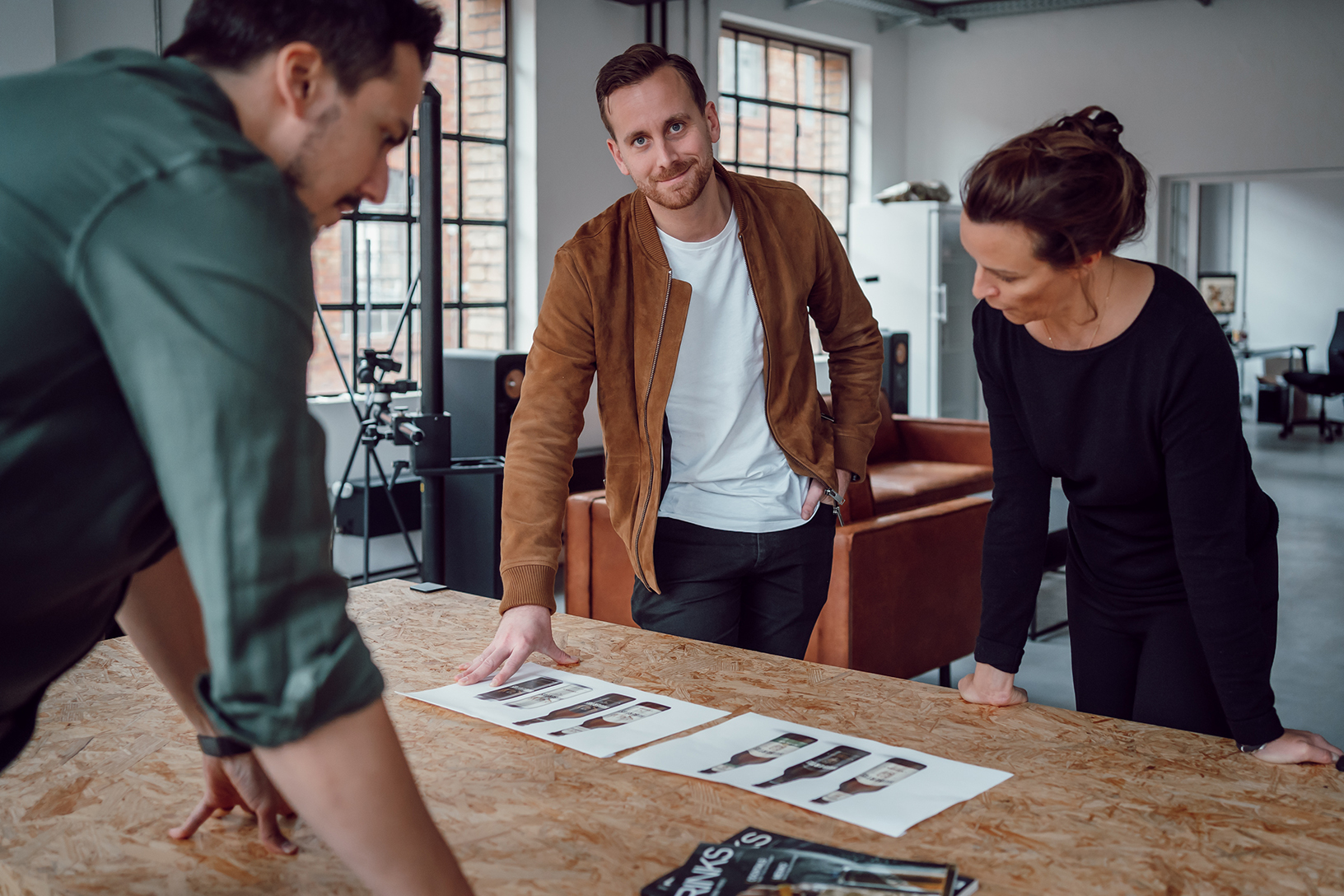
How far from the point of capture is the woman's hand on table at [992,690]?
1.53 metres

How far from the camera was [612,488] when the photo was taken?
6.92 feet

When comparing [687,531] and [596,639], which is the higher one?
[687,531]

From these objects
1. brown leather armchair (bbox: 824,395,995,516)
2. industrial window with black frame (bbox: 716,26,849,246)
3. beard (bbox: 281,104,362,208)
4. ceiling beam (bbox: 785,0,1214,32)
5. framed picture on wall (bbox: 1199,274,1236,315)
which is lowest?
brown leather armchair (bbox: 824,395,995,516)

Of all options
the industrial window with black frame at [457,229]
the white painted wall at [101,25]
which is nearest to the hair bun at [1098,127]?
the white painted wall at [101,25]

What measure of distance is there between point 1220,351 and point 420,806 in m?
1.22

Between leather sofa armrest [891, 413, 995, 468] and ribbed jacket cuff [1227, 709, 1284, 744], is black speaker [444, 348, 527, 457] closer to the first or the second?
leather sofa armrest [891, 413, 995, 468]

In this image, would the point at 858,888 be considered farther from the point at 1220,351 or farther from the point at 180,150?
the point at 1220,351

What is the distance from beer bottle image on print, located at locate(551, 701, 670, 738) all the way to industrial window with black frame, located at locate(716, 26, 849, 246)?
693cm

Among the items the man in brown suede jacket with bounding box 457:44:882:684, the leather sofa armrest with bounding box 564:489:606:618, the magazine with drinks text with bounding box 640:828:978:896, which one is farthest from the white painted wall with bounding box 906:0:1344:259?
the magazine with drinks text with bounding box 640:828:978:896

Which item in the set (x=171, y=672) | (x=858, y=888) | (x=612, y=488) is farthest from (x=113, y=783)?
(x=612, y=488)

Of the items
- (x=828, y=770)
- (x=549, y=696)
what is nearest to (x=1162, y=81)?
(x=549, y=696)

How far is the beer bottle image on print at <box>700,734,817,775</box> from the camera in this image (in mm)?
1312

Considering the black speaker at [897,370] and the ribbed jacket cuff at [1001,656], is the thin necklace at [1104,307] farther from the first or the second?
the black speaker at [897,370]

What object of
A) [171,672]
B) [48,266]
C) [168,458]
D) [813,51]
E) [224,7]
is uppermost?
[813,51]
